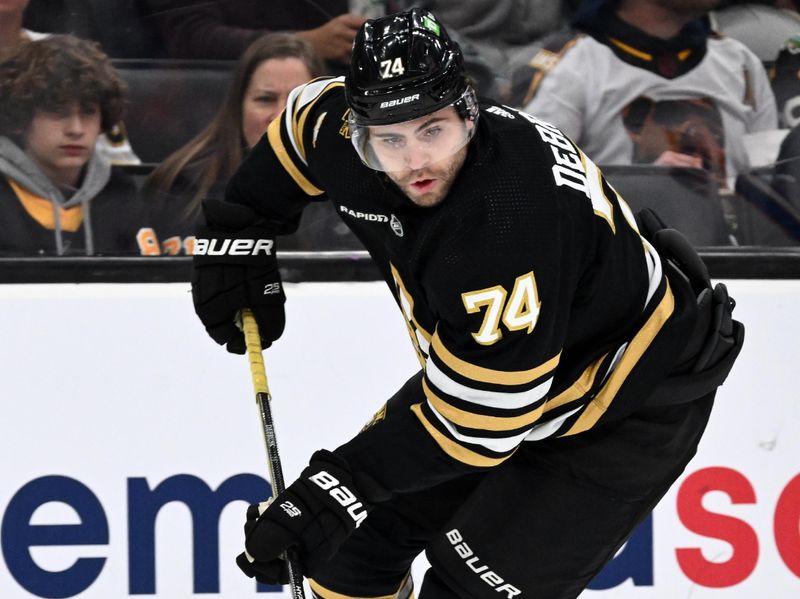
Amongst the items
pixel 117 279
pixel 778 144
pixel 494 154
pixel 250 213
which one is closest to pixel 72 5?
pixel 117 279

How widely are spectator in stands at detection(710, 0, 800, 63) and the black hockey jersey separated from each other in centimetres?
104

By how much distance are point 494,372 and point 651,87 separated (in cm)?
137

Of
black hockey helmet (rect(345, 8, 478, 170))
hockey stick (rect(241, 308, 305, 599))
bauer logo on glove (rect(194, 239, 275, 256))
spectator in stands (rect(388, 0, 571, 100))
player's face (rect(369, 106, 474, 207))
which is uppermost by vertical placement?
black hockey helmet (rect(345, 8, 478, 170))

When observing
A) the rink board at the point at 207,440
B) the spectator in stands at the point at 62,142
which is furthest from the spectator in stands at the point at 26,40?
the rink board at the point at 207,440

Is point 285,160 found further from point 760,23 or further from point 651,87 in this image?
point 760,23

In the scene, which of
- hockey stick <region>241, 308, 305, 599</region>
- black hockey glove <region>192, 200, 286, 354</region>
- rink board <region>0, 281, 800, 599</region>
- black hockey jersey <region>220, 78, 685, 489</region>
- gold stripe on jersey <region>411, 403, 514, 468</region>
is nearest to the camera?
black hockey jersey <region>220, 78, 685, 489</region>

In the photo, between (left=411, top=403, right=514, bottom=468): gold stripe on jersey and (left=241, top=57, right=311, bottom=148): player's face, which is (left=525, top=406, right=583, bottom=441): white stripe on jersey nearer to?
(left=411, top=403, right=514, bottom=468): gold stripe on jersey

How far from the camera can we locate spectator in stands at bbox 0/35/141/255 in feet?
9.11

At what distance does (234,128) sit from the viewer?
2840 millimetres

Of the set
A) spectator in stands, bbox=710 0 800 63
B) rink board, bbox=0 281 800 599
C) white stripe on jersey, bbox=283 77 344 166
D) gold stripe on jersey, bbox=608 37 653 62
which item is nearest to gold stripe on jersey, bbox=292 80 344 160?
white stripe on jersey, bbox=283 77 344 166

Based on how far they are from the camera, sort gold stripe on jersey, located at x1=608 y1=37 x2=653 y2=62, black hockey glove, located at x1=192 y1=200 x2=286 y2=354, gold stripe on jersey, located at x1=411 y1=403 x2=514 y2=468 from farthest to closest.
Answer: gold stripe on jersey, located at x1=608 y1=37 x2=653 y2=62 < black hockey glove, located at x1=192 y1=200 x2=286 y2=354 < gold stripe on jersey, located at x1=411 y1=403 x2=514 y2=468

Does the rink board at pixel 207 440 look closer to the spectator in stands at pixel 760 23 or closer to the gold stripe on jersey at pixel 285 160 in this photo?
the gold stripe on jersey at pixel 285 160

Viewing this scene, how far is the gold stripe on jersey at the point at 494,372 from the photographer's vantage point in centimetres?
174

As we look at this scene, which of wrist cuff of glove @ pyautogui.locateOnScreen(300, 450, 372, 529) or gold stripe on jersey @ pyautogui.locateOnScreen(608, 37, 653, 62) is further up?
gold stripe on jersey @ pyautogui.locateOnScreen(608, 37, 653, 62)
